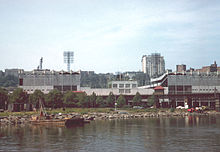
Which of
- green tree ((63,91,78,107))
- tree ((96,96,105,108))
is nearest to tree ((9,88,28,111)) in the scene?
green tree ((63,91,78,107))

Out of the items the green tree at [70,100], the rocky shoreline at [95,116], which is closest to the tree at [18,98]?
the rocky shoreline at [95,116]

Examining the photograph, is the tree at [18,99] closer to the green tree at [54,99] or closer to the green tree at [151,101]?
the green tree at [54,99]

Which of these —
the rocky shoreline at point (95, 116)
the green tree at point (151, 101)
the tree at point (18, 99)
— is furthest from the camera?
the green tree at point (151, 101)

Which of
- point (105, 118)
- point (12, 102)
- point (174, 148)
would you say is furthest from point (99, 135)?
point (12, 102)

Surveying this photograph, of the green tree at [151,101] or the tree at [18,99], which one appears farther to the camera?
the green tree at [151,101]

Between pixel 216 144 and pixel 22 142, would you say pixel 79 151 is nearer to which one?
pixel 22 142

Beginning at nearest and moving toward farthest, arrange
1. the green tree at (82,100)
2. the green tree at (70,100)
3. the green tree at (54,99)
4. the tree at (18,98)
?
the tree at (18,98) < the green tree at (54,99) < the green tree at (70,100) < the green tree at (82,100)

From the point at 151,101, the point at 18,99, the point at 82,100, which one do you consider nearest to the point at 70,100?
the point at 82,100

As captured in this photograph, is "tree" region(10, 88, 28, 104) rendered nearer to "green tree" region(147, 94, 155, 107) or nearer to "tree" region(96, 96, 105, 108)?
"tree" region(96, 96, 105, 108)

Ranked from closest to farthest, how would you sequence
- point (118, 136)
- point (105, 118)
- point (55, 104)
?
point (118, 136)
point (105, 118)
point (55, 104)

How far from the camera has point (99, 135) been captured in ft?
245

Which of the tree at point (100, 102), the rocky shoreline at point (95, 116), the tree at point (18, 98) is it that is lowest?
the rocky shoreline at point (95, 116)

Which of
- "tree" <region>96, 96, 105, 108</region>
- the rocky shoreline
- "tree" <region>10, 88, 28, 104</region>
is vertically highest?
"tree" <region>10, 88, 28, 104</region>

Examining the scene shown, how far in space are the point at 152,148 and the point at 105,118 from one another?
79.3m
